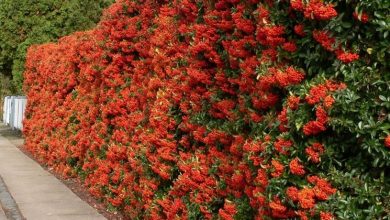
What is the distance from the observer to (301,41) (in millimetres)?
3549

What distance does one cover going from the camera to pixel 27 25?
19406 mm

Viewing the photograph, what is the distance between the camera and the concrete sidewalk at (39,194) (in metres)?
8.05

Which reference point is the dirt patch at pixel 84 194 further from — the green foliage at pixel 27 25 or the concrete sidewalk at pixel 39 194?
the green foliage at pixel 27 25

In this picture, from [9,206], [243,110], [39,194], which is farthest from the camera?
[39,194]

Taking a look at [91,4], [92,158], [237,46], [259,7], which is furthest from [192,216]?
[91,4]

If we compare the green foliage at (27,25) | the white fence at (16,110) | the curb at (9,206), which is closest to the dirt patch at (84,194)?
the curb at (9,206)

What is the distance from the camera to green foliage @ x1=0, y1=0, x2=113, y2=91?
1883 cm

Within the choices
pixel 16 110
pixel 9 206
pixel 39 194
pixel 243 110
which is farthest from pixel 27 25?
pixel 243 110

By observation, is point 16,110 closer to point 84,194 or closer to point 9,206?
point 84,194

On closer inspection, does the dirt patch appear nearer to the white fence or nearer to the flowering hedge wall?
the flowering hedge wall

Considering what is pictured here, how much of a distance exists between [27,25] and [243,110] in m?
16.4

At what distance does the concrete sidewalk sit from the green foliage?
6097 millimetres

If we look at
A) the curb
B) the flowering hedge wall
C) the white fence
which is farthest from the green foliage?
the flowering hedge wall

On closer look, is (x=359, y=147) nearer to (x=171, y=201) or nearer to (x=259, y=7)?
(x=259, y=7)
